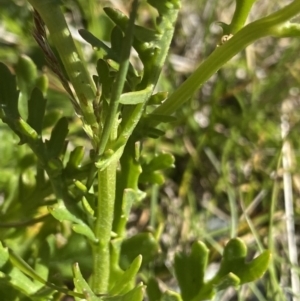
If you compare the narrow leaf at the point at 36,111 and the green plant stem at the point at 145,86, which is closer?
the green plant stem at the point at 145,86

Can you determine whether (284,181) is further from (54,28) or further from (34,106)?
(54,28)

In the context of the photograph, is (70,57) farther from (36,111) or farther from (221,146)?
(221,146)

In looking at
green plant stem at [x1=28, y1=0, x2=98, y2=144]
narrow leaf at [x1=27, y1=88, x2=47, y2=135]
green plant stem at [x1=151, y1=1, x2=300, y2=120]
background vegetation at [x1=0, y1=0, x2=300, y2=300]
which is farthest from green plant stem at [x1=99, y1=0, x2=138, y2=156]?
background vegetation at [x1=0, y1=0, x2=300, y2=300]

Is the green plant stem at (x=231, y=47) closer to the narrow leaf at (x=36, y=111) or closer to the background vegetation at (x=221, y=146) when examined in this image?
the narrow leaf at (x=36, y=111)

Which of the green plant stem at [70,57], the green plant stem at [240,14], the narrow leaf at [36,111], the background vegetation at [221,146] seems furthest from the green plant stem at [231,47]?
the background vegetation at [221,146]

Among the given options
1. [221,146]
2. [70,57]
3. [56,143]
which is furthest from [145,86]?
[221,146]

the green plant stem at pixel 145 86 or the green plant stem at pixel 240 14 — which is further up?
the green plant stem at pixel 240 14

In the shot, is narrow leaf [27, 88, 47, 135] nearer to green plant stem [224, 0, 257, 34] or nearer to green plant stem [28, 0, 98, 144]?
green plant stem [28, 0, 98, 144]
